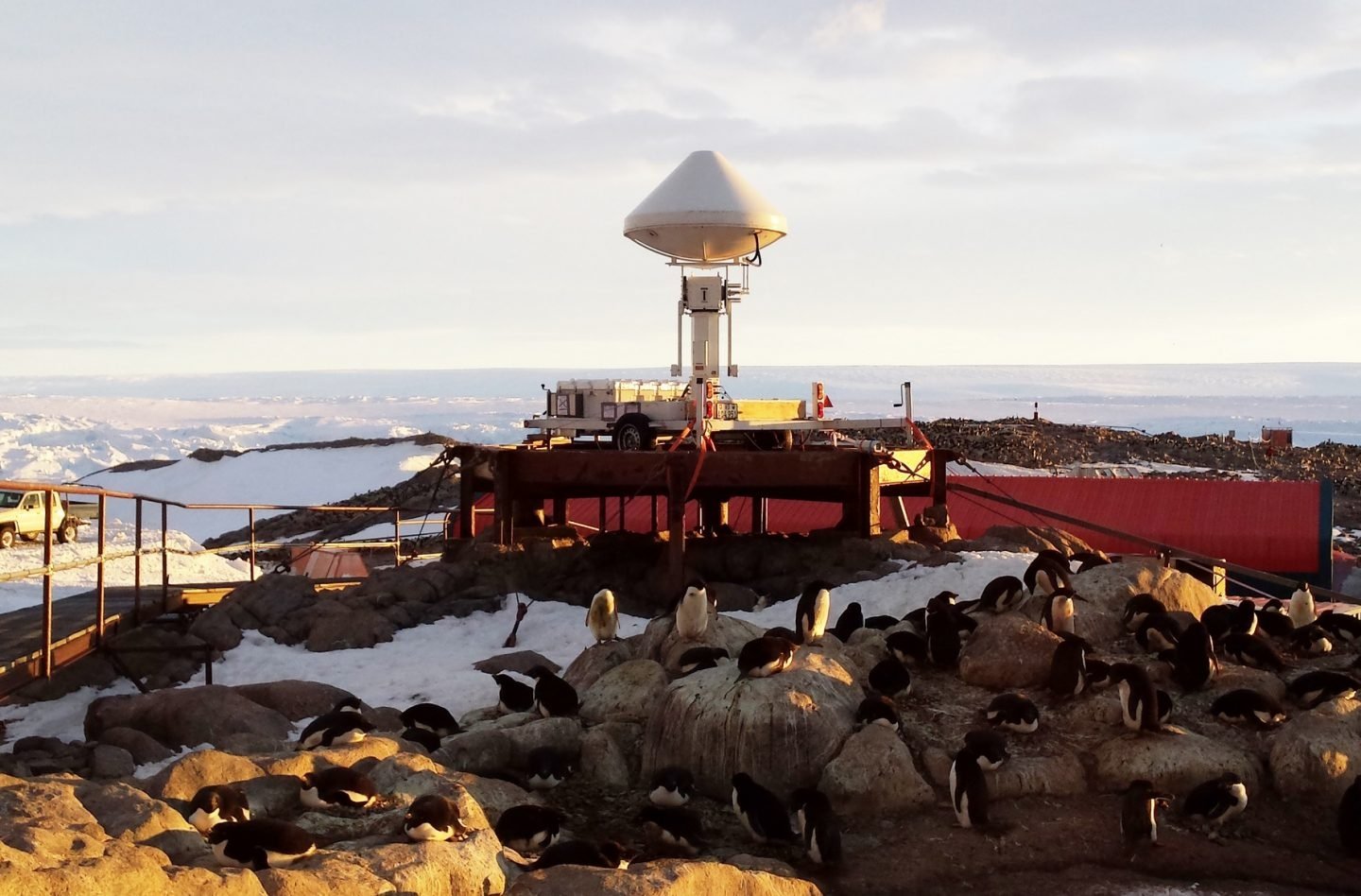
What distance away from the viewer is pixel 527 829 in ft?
35.3

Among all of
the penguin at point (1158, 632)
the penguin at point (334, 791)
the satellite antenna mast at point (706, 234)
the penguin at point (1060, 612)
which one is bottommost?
the penguin at point (334, 791)

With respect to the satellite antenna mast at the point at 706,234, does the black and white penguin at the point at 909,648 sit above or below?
below

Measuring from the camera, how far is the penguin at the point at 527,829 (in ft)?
35.3

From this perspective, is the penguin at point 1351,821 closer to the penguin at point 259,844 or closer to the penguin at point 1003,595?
the penguin at point 1003,595

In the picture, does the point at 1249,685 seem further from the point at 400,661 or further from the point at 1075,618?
the point at 400,661

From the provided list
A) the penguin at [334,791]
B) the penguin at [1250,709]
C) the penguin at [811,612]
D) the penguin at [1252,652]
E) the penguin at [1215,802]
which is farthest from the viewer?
the penguin at [811,612]

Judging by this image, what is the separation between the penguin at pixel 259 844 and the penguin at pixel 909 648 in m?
8.06

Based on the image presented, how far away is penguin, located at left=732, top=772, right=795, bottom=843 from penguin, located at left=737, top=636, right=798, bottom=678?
1.45 m

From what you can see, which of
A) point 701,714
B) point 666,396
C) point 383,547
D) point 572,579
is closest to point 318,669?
point 572,579

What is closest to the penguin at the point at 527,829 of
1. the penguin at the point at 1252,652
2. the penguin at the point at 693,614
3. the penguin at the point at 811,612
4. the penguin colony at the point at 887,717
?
the penguin colony at the point at 887,717

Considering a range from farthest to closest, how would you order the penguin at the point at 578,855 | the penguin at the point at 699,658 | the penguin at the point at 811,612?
the penguin at the point at 811,612 < the penguin at the point at 699,658 < the penguin at the point at 578,855

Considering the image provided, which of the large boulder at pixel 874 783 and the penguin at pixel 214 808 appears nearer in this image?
the penguin at pixel 214 808

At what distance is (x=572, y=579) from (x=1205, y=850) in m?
12.2

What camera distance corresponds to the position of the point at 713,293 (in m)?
23.6
